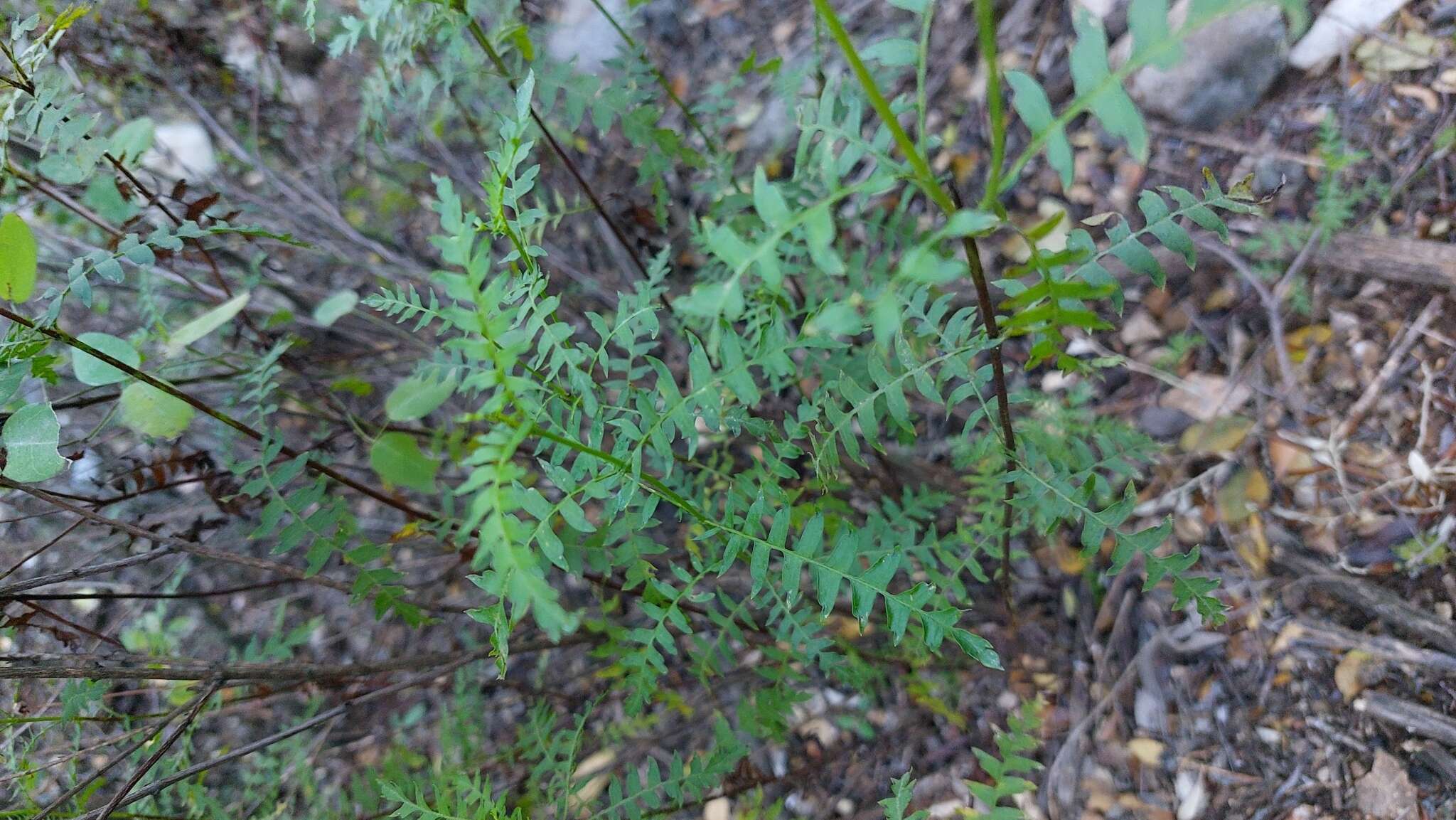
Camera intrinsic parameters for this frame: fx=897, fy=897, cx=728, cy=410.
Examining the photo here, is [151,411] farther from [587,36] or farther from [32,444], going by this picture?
[587,36]

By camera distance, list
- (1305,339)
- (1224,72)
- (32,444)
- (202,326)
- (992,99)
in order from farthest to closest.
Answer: (1224,72) → (1305,339) → (202,326) → (32,444) → (992,99)

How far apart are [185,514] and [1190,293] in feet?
9.45

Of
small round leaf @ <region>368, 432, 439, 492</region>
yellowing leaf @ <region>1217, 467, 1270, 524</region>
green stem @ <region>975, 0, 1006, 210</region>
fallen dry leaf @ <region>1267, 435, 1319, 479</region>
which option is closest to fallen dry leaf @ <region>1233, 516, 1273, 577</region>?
yellowing leaf @ <region>1217, 467, 1270, 524</region>

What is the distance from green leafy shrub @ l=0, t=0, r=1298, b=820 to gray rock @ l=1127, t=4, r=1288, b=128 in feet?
2.21

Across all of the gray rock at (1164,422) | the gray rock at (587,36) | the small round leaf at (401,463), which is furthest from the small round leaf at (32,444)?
the gray rock at (587,36)

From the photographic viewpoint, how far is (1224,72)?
2637 mm

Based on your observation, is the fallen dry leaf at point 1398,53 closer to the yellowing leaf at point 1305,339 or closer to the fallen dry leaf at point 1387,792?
the yellowing leaf at point 1305,339

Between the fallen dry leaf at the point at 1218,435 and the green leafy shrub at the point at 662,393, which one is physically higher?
the green leafy shrub at the point at 662,393

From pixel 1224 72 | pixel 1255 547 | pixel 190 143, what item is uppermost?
pixel 190 143

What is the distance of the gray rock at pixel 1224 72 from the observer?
2.59 metres

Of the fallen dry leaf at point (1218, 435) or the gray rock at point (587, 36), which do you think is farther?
the gray rock at point (587, 36)

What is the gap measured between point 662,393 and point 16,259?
3.05 feet

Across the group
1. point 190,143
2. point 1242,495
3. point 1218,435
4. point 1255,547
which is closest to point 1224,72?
point 1218,435

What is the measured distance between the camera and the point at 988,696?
7.57 ft
